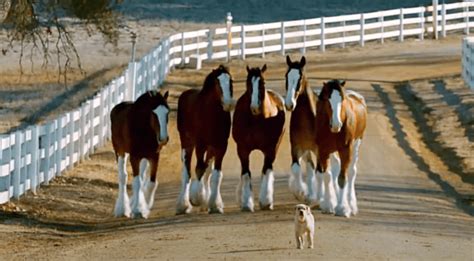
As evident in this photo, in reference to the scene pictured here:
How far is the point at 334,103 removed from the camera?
19734 millimetres

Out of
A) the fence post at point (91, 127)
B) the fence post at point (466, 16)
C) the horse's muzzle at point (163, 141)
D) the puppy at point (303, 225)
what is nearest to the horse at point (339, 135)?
the horse's muzzle at point (163, 141)

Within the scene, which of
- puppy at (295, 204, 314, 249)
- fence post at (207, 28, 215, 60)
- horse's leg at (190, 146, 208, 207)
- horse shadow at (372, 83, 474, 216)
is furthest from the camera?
fence post at (207, 28, 215, 60)

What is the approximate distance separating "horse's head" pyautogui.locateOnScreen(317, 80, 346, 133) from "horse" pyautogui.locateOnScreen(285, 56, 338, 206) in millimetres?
485

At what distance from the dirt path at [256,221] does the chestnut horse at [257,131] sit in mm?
307

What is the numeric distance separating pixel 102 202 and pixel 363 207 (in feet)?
14.2

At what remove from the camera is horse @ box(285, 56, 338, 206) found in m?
20.3

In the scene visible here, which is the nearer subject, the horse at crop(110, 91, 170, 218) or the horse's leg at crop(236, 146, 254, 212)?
the horse's leg at crop(236, 146, 254, 212)

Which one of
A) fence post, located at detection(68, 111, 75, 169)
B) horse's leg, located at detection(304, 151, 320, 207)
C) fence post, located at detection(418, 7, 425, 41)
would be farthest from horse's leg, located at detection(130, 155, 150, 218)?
fence post, located at detection(418, 7, 425, 41)

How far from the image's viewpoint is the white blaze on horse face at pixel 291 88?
2014 centimetres

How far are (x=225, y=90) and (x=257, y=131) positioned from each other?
72cm

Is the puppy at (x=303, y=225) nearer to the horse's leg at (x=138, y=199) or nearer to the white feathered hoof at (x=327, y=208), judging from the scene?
the white feathered hoof at (x=327, y=208)

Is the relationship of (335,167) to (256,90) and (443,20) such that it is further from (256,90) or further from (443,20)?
(443,20)

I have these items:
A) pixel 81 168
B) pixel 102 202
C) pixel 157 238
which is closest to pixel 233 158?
pixel 81 168

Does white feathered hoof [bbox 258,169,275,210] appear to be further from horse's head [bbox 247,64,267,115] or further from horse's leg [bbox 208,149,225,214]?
horse's head [bbox 247,64,267,115]
